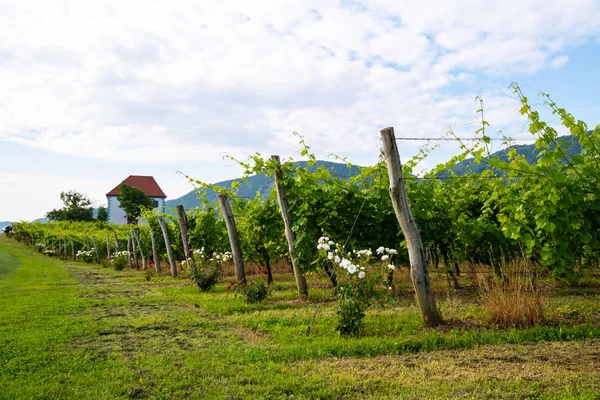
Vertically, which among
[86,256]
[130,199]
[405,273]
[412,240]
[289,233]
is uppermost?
[130,199]

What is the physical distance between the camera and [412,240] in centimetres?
541

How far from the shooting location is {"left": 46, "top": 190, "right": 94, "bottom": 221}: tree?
59031mm

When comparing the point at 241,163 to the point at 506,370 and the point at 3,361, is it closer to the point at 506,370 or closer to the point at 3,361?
the point at 3,361

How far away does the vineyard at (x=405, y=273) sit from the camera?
4691 mm

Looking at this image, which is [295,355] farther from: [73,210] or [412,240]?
[73,210]

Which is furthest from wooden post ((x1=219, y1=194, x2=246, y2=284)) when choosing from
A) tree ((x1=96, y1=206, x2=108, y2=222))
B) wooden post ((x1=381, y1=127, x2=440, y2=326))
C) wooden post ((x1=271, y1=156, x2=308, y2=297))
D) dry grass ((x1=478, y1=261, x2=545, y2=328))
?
tree ((x1=96, y1=206, x2=108, y2=222))

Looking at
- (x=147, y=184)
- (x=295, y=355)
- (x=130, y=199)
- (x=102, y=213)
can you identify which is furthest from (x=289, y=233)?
(x=147, y=184)

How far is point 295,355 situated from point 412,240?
77.1 inches

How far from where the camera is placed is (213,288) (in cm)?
1074

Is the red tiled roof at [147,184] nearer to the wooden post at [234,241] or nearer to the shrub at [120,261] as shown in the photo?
the shrub at [120,261]

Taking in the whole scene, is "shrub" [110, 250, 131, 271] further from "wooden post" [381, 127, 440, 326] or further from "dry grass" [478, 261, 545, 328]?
"dry grass" [478, 261, 545, 328]

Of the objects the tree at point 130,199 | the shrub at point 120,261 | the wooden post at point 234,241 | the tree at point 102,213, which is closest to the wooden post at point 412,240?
the wooden post at point 234,241

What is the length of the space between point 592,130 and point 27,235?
51.6 meters

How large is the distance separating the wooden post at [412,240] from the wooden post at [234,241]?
15.8 feet
